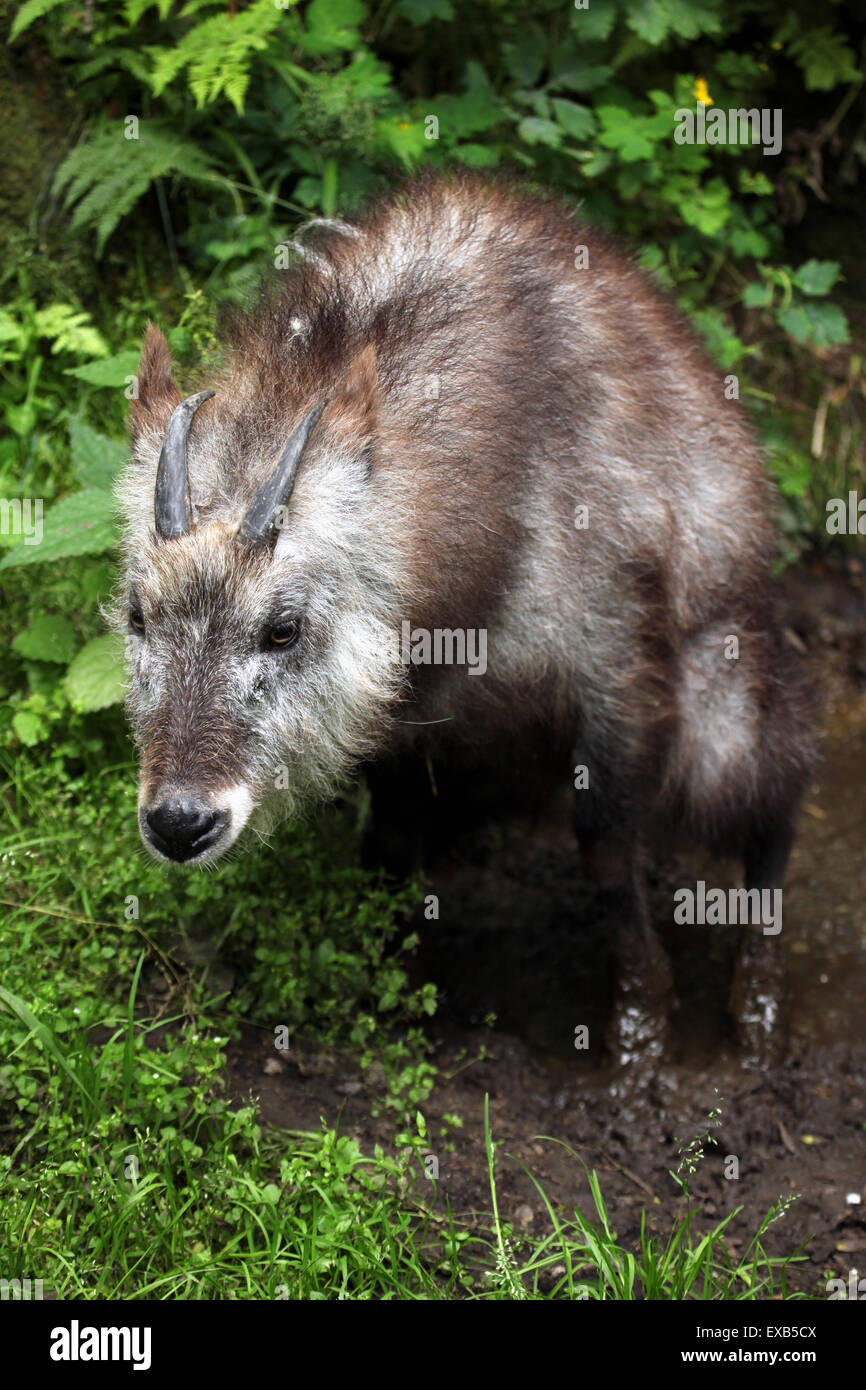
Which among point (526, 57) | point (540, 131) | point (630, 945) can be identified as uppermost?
point (526, 57)

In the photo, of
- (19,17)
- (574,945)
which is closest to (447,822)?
(574,945)

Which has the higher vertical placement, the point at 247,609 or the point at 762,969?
the point at 247,609

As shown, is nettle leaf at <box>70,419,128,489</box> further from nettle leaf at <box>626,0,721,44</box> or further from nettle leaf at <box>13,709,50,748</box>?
nettle leaf at <box>626,0,721,44</box>

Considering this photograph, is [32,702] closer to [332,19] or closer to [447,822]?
[447,822]

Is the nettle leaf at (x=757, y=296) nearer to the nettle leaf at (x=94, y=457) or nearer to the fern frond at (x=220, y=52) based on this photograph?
the fern frond at (x=220, y=52)

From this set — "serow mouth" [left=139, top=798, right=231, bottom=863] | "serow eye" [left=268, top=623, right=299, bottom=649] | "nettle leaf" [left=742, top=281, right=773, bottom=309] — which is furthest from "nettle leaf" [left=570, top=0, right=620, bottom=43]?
"serow mouth" [left=139, top=798, right=231, bottom=863]

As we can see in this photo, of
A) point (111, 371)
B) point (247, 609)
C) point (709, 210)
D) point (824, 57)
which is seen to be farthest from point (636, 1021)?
point (824, 57)

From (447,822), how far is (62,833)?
146cm

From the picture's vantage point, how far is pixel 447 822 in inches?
194

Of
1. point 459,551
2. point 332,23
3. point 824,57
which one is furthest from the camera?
point 824,57

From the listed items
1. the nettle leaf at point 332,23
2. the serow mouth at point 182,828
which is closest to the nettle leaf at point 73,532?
the serow mouth at point 182,828

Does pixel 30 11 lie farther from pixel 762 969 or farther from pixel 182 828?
pixel 762 969

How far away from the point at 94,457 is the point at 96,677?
0.72 meters

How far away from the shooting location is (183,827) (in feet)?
9.80
